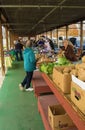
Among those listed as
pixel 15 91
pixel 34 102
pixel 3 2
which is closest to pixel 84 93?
pixel 34 102

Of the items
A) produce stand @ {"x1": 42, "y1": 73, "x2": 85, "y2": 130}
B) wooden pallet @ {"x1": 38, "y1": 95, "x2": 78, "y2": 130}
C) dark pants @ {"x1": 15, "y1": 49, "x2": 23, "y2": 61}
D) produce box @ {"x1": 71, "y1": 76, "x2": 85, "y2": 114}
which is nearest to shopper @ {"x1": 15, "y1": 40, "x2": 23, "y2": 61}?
dark pants @ {"x1": 15, "y1": 49, "x2": 23, "y2": 61}

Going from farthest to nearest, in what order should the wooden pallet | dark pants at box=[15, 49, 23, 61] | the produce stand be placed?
dark pants at box=[15, 49, 23, 61], the wooden pallet, the produce stand

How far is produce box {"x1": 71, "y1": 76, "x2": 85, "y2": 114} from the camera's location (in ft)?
6.43

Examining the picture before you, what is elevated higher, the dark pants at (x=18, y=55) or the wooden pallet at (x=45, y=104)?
the dark pants at (x=18, y=55)

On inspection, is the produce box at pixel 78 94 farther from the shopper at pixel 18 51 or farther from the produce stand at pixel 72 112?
the shopper at pixel 18 51

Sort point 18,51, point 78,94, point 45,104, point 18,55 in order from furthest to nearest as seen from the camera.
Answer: point 18,55
point 18,51
point 45,104
point 78,94

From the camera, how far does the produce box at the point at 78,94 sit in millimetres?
1960

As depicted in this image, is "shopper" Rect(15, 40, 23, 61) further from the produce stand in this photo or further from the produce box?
the produce box

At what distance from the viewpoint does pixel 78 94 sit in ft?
6.82

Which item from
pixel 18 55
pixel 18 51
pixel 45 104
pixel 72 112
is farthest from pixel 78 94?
pixel 18 55

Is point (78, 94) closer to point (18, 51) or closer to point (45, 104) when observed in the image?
point (45, 104)

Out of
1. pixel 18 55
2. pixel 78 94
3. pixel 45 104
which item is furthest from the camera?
pixel 18 55

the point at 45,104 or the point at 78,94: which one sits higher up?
the point at 78,94

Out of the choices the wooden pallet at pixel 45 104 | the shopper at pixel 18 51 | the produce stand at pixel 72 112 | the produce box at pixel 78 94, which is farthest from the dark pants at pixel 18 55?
the produce box at pixel 78 94
